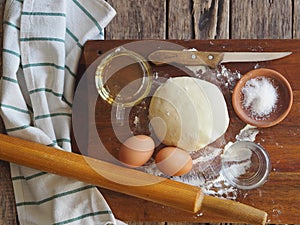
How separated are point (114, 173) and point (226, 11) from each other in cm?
35

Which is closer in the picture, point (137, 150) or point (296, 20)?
point (137, 150)

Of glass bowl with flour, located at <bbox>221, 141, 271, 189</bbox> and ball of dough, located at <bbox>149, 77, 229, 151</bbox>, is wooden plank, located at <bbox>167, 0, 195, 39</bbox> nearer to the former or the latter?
ball of dough, located at <bbox>149, 77, 229, 151</bbox>

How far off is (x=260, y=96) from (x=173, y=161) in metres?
0.18

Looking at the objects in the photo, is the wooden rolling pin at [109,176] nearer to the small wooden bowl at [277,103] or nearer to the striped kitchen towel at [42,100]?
the striped kitchen towel at [42,100]

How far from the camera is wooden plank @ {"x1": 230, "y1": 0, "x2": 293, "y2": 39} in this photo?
38.9 inches

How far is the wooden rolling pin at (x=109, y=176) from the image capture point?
0.88m

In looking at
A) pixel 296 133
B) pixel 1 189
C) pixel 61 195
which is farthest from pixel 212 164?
pixel 1 189

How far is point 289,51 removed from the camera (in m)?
0.93

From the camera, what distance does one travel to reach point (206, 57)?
3.05ft

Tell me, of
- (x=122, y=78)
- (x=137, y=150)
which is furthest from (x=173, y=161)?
(x=122, y=78)

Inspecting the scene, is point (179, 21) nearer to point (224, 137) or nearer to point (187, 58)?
point (187, 58)

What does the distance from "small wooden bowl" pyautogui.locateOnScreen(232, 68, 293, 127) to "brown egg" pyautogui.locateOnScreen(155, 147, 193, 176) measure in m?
0.12

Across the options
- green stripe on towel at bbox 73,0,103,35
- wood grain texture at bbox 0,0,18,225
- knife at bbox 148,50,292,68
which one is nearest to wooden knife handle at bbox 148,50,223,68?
knife at bbox 148,50,292,68

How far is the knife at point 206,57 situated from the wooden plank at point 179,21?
70mm
